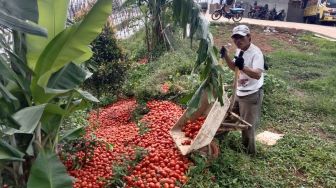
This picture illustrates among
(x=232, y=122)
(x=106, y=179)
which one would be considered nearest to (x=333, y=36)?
(x=232, y=122)

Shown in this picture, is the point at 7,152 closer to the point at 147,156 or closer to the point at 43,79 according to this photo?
the point at 43,79

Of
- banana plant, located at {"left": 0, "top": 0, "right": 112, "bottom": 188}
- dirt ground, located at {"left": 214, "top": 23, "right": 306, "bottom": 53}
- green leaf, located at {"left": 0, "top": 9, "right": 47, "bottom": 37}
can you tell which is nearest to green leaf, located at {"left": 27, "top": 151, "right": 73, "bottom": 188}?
banana plant, located at {"left": 0, "top": 0, "right": 112, "bottom": 188}

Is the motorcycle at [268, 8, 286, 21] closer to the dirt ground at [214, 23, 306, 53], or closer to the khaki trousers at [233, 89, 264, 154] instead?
the dirt ground at [214, 23, 306, 53]

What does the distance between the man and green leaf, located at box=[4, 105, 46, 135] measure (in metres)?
2.55

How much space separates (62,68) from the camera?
331cm

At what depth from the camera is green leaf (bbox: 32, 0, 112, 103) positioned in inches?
113

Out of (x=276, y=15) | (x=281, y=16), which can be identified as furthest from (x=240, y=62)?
(x=281, y=16)

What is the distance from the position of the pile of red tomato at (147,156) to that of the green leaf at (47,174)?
112 cm

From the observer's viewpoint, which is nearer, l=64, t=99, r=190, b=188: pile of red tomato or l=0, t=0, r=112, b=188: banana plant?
l=0, t=0, r=112, b=188: banana plant

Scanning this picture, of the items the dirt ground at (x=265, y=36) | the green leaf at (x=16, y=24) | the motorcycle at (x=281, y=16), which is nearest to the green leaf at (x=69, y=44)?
the green leaf at (x=16, y=24)

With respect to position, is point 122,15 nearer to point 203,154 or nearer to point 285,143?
point 285,143

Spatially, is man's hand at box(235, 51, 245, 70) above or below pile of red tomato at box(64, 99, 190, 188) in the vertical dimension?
above

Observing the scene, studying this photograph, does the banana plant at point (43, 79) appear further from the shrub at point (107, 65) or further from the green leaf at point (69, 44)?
the shrub at point (107, 65)

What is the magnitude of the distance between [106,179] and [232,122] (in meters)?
1.72
